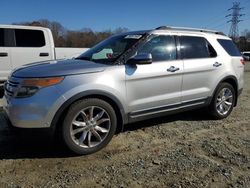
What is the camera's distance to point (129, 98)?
15.7 ft

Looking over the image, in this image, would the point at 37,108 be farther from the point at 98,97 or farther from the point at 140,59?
the point at 140,59

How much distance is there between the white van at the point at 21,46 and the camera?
864 centimetres

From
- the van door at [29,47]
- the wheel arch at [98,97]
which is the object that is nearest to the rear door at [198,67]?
the wheel arch at [98,97]

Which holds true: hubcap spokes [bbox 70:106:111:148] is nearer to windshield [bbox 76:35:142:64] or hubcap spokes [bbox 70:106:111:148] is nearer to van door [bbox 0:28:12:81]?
windshield [bbox 76:35:142:64]

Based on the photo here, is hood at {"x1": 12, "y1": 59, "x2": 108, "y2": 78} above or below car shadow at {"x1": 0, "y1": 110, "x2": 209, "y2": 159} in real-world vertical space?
above

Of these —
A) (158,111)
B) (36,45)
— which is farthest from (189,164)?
(36,45)

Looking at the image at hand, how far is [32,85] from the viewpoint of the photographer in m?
4.10

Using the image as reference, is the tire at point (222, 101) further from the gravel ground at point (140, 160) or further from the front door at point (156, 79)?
the front door at point (156, 79)

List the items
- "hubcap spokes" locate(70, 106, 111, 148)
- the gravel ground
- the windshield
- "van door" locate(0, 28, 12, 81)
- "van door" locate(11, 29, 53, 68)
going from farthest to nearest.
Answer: "van door" locate(11, 29, 53, 68) → "van door" locate(0, 28, 12, 81) → the windshield → "hubcap spokes" locate(70, 106, 111, 148) → the gravel ground

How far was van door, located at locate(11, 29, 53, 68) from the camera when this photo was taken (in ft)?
28.7

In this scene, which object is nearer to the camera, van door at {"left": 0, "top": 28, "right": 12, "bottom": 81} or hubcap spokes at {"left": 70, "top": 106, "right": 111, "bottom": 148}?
hubcap spokes at {"left": 70, "top": 106, "right": 111, "bottom": 148}

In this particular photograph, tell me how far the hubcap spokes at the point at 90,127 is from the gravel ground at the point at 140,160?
0.21 metres

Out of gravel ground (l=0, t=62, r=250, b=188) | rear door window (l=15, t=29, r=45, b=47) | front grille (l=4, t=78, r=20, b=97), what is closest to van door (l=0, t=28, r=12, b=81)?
rear door window (l=15, t=29, r=45, b=47)

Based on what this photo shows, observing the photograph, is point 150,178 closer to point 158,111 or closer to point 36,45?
point 158,111
